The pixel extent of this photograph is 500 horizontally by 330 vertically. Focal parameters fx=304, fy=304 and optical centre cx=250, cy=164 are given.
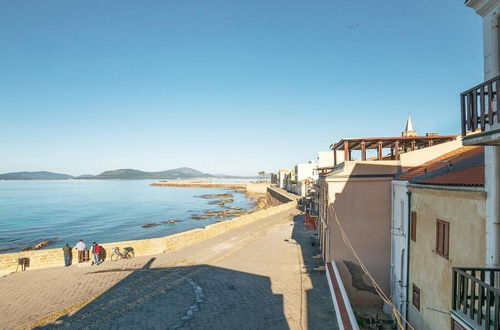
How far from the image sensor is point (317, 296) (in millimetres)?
13133

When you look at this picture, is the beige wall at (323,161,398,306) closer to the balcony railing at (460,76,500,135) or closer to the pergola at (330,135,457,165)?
the pergola at (330,135,457,165)

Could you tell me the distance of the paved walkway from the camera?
1082 cm

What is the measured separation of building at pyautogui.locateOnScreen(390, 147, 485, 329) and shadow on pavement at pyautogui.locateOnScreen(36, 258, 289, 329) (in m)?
4.66

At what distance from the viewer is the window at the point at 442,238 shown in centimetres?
807

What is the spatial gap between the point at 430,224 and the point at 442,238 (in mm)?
796

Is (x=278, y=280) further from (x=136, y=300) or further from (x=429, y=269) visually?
(x=429, y=269)

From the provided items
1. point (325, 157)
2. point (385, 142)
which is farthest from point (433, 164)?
point (325, 157)

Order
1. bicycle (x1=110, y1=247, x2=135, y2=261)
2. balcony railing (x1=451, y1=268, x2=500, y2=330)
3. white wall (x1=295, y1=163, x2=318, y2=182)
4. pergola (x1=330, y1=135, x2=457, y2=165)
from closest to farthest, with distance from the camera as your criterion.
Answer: balcony railing (x1=451, y1=268, x2=500, y2=330), pergola (x1=330, y1=135, x2=457, y2=165), bicycle (x1=110, y1=247, x2=135, y2=261), white wall (x1=295, y1=163, x2=318, y2=182)

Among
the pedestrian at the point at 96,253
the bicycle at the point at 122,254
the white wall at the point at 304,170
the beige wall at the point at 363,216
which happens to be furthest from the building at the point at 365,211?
the white wall at the point at 304,170

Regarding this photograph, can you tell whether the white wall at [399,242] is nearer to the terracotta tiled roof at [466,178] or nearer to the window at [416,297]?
the window at [416,297]

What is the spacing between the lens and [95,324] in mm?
10469

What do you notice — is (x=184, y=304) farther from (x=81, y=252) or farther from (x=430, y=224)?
(x=430, y=224)

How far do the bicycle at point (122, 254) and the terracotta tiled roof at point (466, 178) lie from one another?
17361 millimetres

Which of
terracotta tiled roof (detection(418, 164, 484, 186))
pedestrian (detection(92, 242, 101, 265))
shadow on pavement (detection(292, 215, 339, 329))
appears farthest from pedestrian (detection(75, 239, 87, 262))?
terracotta tiled roof (detection(418, 164, 484, 186))
